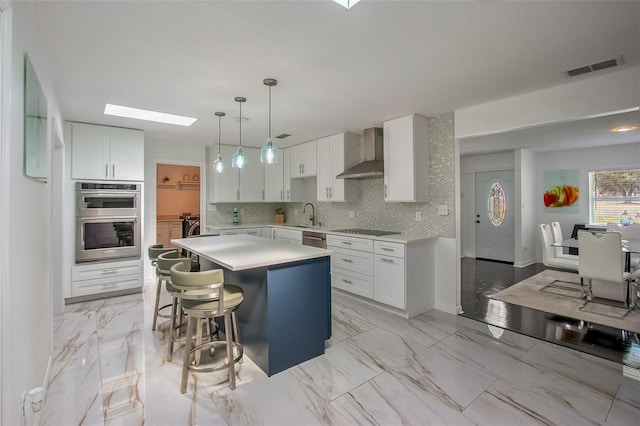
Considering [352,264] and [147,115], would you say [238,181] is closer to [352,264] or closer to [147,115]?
[147,115]

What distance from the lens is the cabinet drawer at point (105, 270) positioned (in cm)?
398

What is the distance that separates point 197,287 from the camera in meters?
2.03

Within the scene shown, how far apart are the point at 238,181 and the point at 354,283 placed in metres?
2.97

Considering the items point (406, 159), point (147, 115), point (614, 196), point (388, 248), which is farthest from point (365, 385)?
point (614, 196)

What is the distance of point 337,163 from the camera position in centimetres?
477

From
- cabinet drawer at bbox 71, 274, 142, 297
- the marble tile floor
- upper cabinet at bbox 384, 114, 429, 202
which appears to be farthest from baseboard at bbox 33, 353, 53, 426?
upper cabinet at bbox 384, 114, 429, 202

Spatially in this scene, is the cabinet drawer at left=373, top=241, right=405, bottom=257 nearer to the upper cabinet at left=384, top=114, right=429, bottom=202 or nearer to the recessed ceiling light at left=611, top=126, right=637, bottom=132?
the upper cabinet at left=384, top=114, right=429, bottom=202

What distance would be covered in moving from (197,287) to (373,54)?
209 centimetres

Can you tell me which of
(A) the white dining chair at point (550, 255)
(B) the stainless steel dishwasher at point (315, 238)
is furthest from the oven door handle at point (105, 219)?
(A) the white dining chair at point (550, 255)

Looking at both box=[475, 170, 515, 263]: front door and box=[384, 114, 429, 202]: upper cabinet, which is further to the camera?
box=[475, 170, 515, 263]: front door

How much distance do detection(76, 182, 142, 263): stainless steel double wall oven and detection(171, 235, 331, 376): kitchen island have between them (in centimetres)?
225

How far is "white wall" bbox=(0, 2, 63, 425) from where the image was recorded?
1212 millimetres

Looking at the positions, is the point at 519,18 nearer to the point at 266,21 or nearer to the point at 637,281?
the point at 266,21

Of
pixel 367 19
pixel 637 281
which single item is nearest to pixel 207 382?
pixel 367 19
